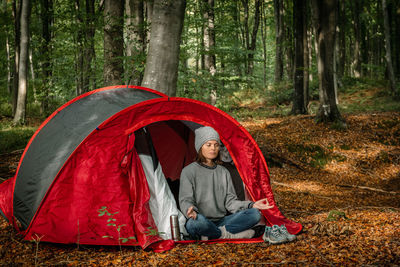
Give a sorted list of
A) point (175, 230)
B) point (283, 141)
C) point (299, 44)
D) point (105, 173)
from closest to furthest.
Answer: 1. point (105, 173)
2. point (175, 230)
3. point (283, 141)
4. point (299, 44)

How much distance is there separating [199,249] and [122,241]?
2.45 ft

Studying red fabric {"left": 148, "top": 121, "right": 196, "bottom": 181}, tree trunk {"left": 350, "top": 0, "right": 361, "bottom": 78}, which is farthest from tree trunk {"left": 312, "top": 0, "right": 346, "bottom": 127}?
tree trunk {"left": 350, "top": 0, "right": 361, "bottom": 78}

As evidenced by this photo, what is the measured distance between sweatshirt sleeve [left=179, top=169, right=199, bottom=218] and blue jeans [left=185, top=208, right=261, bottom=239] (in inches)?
6.2

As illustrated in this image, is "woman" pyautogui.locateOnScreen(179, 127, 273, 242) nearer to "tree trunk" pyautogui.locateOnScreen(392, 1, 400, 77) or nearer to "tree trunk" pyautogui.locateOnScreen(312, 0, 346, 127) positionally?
"tree trunk" pyautogui.locateOnScreen(312, 0, 346, 127)

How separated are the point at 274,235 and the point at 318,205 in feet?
6.63

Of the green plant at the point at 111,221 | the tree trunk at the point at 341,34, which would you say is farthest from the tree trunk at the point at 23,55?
the tree trunk at the point at 341,34

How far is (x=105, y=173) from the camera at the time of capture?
11.0 feet

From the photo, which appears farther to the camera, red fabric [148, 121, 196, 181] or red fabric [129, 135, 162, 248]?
red fabric [148, 121, 196, 181]

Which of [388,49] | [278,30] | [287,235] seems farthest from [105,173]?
[278,30]

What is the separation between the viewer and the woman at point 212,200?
3395 millimetres

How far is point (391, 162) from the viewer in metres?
7.04

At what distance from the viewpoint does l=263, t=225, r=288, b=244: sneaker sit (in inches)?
127

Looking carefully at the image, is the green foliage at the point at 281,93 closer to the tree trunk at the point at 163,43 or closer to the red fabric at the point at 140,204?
the tree trunk at the point at 163,43

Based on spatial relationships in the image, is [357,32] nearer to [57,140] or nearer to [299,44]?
[299,44]
